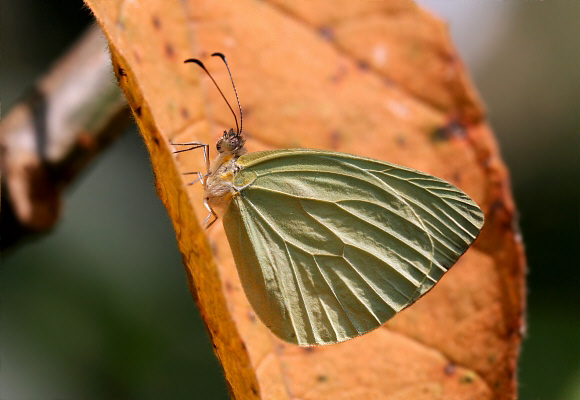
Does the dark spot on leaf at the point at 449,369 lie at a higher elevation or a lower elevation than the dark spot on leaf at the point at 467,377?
higher

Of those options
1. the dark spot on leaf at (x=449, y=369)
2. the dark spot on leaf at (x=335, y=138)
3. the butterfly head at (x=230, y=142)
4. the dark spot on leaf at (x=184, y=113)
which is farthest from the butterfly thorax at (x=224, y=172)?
the dark spot on leaf at (x=449, y=369)

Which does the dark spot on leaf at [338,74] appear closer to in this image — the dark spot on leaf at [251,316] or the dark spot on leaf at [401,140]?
the dark spot on leaf at [401,140]

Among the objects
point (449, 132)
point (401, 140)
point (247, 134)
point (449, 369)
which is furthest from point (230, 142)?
point (449, 369)

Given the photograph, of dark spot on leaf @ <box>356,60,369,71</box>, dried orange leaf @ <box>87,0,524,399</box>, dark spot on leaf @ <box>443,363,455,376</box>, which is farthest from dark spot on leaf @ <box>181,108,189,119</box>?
dark spot on leaf @ <box>443,363,455,376</box>

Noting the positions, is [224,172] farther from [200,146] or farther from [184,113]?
[184,113]

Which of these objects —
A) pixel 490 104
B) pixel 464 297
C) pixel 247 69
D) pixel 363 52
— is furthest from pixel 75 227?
pixel 490 104

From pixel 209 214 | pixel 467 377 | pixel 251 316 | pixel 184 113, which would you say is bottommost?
pixel 467 377

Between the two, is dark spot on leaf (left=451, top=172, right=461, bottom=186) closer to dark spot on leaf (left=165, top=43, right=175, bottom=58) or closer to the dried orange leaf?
the dried orange leaf

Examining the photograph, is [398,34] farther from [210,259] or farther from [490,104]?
[490,104]

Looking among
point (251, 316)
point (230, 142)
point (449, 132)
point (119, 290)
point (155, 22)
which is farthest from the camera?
point (119, 290)
